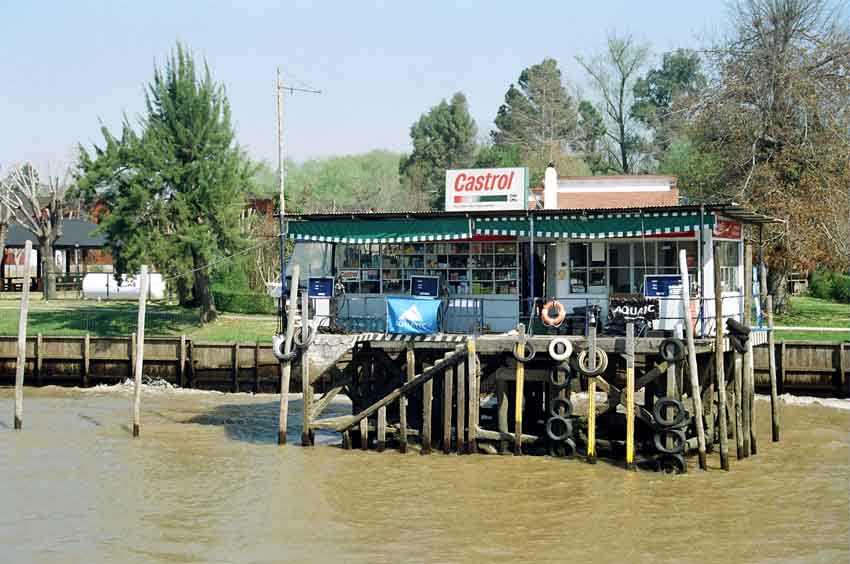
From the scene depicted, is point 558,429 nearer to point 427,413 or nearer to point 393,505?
point 427,413

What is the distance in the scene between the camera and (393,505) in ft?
71.8

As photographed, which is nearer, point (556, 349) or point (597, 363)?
point (597, 363)

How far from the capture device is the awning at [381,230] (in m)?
26.6

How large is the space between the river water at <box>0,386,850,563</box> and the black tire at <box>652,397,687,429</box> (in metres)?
1.16

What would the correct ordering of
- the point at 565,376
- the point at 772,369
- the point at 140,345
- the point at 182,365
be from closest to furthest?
1. the point at 565,376
2. the point at 772,369
3. the point at 140,345
4. the point at 182,365

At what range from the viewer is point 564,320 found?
2559 cm

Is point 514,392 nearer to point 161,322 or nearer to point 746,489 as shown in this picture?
point 746,489

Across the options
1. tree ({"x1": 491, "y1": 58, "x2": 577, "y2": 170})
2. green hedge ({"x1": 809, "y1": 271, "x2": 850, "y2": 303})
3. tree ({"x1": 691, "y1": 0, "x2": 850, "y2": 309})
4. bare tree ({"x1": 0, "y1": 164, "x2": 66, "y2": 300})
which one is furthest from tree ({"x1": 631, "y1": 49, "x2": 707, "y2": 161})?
bare tree ({"x1": 0, "y1": 164, "x2": 66, "y2": 300})

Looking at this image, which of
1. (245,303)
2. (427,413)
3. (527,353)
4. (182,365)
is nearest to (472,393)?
(427,413)

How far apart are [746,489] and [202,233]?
31.5m

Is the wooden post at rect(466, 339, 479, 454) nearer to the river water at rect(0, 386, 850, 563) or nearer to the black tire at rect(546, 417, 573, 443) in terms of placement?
the river water at rect(0, 386, 850, 563)

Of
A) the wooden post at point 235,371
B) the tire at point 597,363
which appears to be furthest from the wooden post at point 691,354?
the wooden post at point 235,371

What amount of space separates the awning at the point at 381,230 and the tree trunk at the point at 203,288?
22479 mm

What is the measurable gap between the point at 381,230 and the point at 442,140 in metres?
68.8
